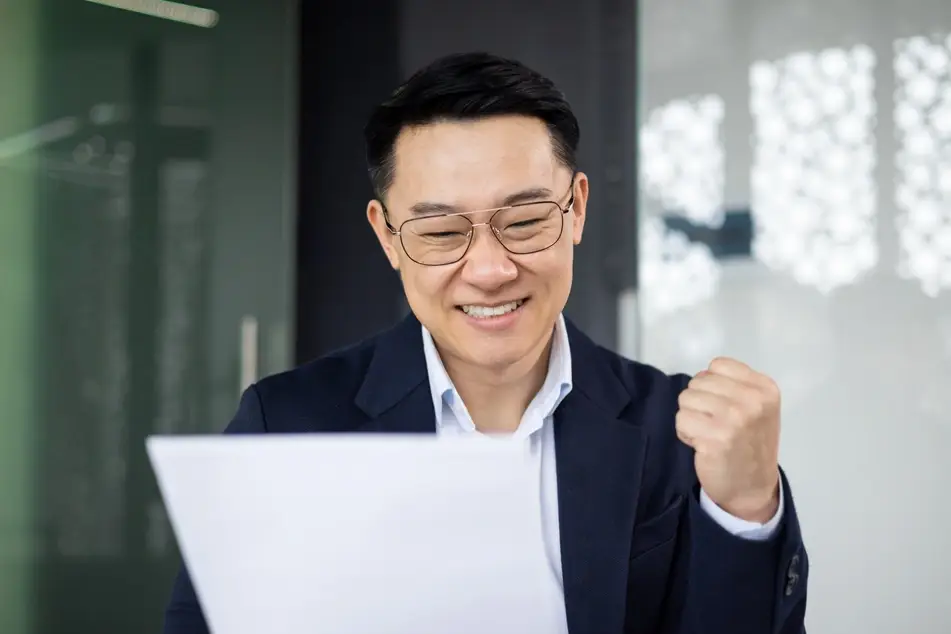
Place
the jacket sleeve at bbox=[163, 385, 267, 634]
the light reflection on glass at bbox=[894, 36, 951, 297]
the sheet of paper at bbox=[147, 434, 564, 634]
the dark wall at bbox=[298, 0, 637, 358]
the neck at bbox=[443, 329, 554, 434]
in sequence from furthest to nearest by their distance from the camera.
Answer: the dark wall at bbox=[298, 0, 637, 358], the light reflection on glass at bbox=[894, 36, 951, 297], the neck at bbox=[443, 329, 554, 434], the jacket sleeve at bbox=[163, 385, 267, 634], the sheet of paper at bbox=[147, 434, 564, 634]

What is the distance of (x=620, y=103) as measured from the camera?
2686 millimetres

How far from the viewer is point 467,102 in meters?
1.30

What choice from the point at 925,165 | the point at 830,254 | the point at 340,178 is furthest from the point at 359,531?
the point at 340,178

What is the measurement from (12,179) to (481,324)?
4.56ft

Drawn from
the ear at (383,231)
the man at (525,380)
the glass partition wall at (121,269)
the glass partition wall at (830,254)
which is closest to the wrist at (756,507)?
the man at (525,380)

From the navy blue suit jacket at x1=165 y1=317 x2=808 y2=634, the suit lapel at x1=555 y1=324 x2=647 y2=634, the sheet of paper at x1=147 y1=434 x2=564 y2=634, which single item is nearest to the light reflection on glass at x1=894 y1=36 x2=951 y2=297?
the navy blue suit jacket at x1=165 y1=317 x2=808 y2=634

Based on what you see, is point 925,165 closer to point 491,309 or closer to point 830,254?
point 830,254

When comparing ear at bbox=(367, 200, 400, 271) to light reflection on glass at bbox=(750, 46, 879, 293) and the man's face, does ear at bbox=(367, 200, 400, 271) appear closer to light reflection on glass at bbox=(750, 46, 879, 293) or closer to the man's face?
the man's face

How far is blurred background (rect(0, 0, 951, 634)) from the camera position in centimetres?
222

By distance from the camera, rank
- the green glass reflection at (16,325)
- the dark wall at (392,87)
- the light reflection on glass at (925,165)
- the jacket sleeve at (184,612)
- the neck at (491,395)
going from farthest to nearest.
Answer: the dark wall at (392,87) < the light reflection on glass at (925,165) < the green glass reflection at (16,325) < the neck at (491,395) < the jacket sleeve at (184,612)

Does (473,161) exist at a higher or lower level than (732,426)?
higher

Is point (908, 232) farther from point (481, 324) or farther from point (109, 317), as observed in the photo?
point (109, 317)

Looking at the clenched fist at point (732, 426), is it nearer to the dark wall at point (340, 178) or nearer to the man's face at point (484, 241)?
the man's face at point (484, 241)

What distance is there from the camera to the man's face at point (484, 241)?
125 centimetres
